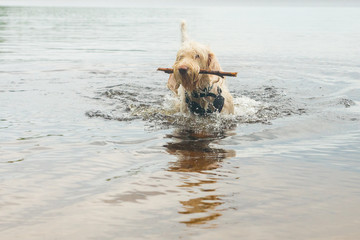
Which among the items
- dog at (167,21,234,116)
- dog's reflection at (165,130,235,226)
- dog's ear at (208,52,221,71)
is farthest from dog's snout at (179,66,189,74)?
dog's reflection at (165,130,235,226)

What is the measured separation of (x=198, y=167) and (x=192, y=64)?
6.74 ft

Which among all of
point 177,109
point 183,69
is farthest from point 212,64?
point 177,109

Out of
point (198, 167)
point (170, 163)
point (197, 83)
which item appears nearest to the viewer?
point (198, 167)

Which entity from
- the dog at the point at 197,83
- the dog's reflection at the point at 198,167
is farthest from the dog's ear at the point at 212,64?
the dog's reflection at the point at 198,167

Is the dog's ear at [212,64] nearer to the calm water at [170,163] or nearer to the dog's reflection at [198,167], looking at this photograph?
the calm water at [170,163]

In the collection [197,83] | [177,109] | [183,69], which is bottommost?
[177,109]

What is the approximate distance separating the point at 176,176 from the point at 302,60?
485 inches

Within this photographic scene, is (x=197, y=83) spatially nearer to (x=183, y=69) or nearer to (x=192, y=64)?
(x=192, y=64)

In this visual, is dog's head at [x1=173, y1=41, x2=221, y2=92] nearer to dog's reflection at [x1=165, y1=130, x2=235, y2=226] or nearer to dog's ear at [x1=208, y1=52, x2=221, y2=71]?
dog's ear at [x1=208, y1=52, x2=221, y2=71]

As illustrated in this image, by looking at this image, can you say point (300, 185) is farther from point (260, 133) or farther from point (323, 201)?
point (260, 133)

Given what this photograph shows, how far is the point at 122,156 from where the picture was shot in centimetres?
489

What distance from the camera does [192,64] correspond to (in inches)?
243

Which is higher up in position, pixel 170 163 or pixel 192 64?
pixel 192 64

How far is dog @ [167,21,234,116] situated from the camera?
6.20m
